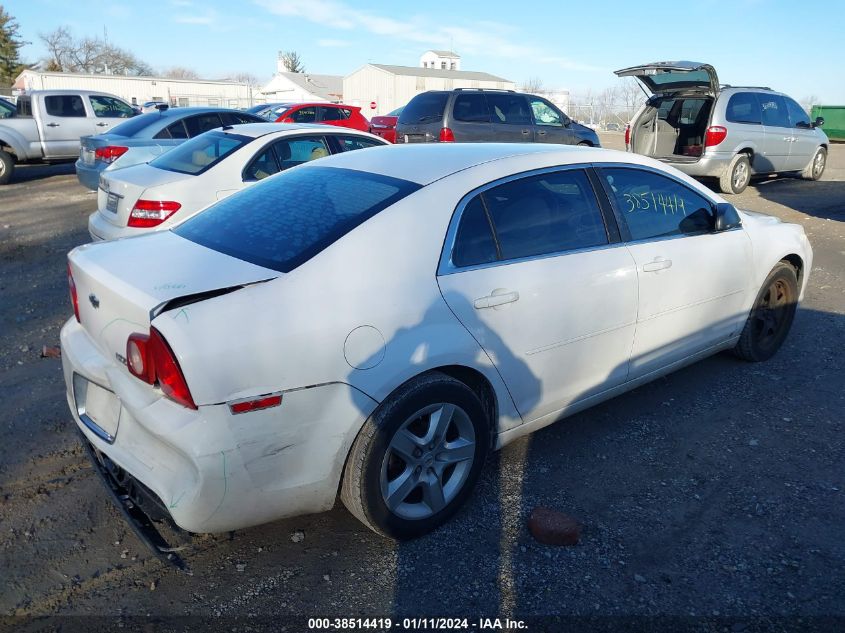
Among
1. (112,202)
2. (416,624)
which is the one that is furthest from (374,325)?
(112,202)

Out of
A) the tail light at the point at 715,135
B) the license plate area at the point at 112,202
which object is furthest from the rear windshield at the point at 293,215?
the tail light at the point at 715,135

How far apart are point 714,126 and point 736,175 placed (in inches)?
47.3

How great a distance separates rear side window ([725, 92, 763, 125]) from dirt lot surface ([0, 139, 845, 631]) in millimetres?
8482

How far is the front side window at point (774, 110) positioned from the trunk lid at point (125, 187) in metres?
10.7

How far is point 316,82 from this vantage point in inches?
2525

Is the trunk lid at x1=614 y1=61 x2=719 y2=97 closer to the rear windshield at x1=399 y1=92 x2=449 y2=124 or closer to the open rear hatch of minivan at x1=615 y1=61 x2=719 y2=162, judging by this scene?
the open rear hatch of minivan at x1=615 y1=61 x2=719 y2=162

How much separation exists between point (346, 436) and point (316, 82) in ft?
218

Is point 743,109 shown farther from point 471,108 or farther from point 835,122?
point 835,122

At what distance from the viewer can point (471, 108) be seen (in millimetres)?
11977

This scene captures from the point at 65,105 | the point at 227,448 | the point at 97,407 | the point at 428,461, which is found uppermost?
the point at 227,448

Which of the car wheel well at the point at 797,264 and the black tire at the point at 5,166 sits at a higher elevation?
the car wheel well at the point at 797,264

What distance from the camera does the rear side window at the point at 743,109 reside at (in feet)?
37.8

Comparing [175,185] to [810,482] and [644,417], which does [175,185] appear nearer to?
[644,417]

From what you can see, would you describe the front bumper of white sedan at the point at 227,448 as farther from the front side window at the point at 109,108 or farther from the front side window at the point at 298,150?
the front side window at the point at 109,108
